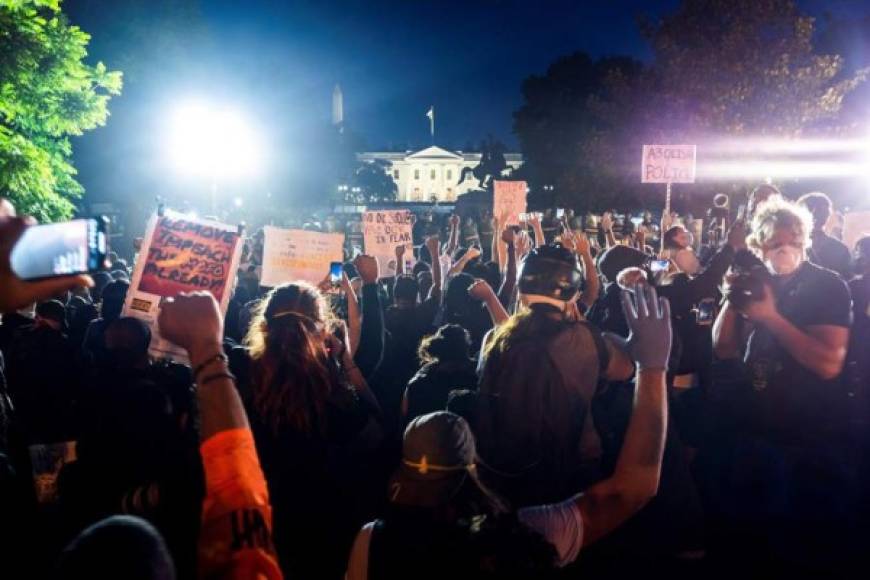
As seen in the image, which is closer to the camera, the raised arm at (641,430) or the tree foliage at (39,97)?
the raised arm at (641,430)

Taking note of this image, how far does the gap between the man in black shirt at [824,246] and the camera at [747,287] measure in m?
3.87

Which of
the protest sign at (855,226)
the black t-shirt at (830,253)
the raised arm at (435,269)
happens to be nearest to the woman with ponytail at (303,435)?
the raised arm at (435,269)

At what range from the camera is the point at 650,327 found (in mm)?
2141

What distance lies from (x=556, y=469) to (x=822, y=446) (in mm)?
1249

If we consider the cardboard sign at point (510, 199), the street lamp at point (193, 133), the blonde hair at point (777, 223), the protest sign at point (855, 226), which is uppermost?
the street lamp at point (193, 133)

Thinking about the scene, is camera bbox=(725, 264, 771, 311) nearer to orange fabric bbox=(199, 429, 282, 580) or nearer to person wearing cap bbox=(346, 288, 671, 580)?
person wearing cap bbox=(346, 288, 671, 580)

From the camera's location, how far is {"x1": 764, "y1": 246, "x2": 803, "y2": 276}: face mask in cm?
375

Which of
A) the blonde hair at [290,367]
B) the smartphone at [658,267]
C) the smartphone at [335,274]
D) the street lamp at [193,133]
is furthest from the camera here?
the street lamp at [193,133]

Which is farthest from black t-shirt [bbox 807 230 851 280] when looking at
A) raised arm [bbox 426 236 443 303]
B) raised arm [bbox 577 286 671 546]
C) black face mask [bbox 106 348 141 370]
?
black face mask [bbox 106 348 141 370]

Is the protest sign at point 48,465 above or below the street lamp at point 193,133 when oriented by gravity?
below

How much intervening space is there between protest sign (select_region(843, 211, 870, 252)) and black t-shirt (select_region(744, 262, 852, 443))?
6.17 m

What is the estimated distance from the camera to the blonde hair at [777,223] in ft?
12.4

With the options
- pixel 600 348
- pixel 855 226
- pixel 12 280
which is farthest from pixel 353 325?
pixel 855 226

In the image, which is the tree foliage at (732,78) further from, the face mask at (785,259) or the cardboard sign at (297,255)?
the face mask at (785,259)
